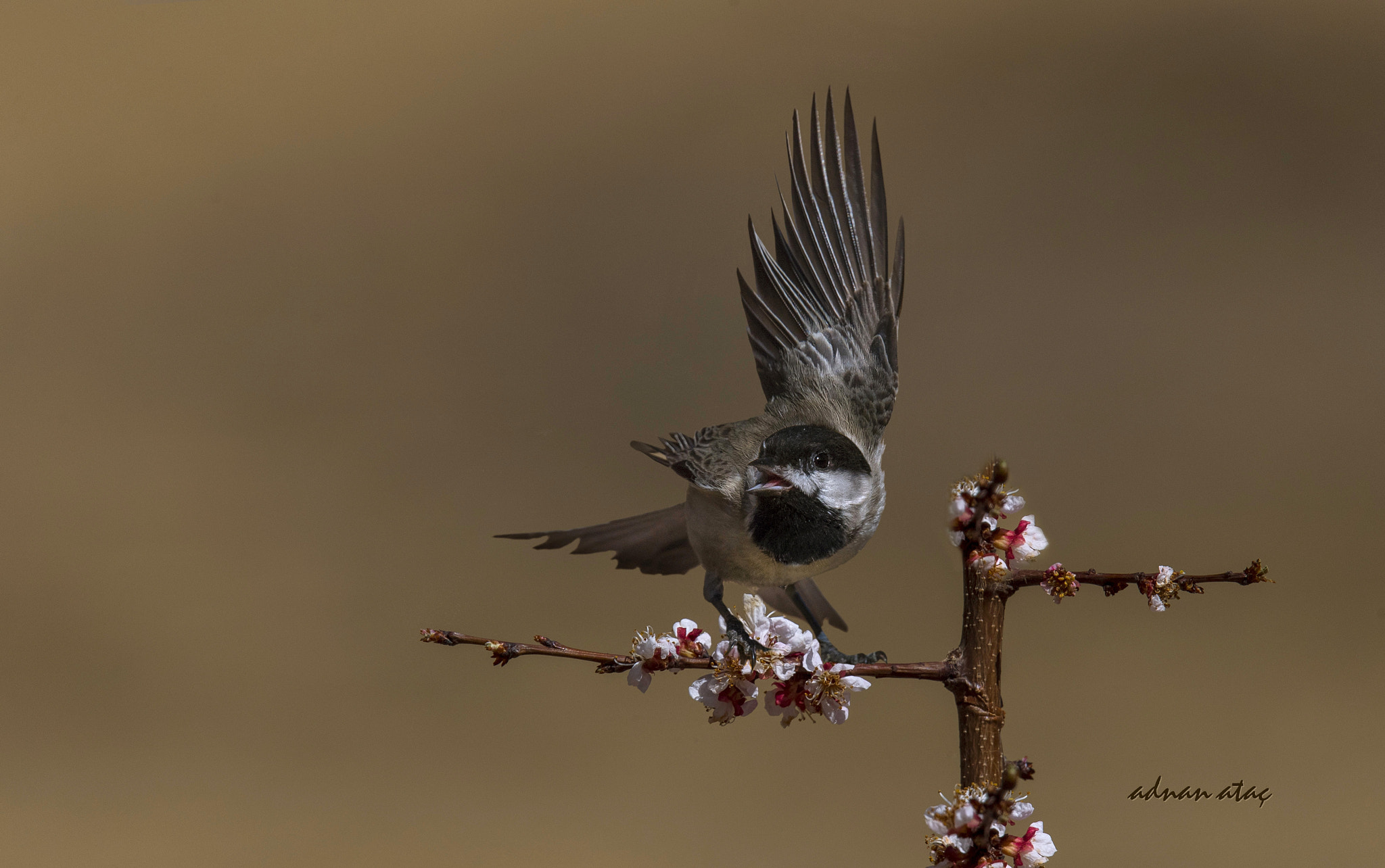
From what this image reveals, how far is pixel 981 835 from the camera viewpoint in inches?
21.5

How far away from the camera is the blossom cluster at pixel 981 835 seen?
54 cm

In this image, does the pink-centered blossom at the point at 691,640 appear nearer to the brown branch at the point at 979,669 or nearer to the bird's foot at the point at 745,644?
the bird's foot at the point at 745,644

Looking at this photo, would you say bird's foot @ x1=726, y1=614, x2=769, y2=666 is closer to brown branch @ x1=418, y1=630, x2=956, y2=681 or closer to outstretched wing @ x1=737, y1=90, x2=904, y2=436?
brown branch @ x1=418, y1=630, x2=956, y2=681

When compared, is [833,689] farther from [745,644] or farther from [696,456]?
[696,456]

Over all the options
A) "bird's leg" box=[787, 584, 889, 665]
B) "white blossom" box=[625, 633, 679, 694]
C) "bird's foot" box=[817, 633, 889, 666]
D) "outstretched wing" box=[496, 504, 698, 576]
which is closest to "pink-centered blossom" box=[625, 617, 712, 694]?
"white blossom" box=[625, 633, 679, 694]

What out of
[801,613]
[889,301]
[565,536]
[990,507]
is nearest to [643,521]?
[565,536]

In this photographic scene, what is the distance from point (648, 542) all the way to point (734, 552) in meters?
0.25

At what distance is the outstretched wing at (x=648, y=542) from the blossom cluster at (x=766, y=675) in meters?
0.45

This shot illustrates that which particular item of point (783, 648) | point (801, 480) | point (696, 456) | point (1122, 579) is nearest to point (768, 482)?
point (801, 480)

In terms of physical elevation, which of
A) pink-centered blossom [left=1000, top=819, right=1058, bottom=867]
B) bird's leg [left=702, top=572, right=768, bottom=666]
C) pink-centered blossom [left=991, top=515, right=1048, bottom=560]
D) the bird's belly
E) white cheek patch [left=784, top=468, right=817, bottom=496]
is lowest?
pink-centered blossom [left=1000, top=819, right=1058, bottom=867]

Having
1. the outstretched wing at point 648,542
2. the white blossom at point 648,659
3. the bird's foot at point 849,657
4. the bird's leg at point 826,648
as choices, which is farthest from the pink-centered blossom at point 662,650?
the outstretched wing at point 648,542

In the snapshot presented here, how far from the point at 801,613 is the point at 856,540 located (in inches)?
10.2

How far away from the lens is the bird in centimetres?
93

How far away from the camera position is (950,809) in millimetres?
572
